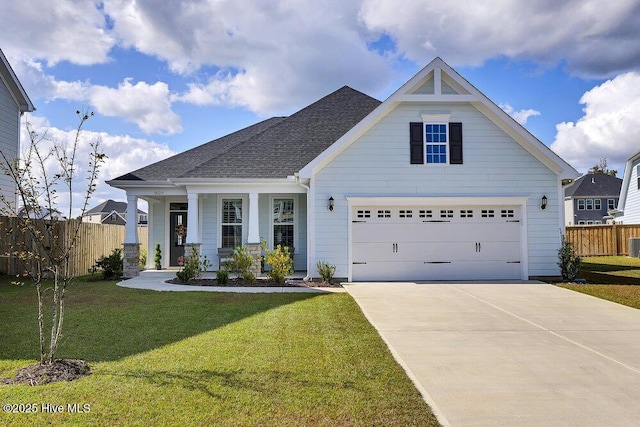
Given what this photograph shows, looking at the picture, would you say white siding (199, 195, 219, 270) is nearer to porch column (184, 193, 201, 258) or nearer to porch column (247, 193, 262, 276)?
porch column (184, 193, 201, 258)

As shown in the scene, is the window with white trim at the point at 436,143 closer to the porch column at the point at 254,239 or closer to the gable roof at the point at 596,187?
the porch column at the point at 254,239

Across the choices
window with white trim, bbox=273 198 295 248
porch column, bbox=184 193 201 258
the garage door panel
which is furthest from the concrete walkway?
window with white trim, bbox=273 198 295 248

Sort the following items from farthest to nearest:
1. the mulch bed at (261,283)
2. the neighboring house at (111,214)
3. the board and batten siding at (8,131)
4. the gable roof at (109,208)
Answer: the gable roof at (109,208) → the neighboring house at (111,214) → the board and batten siding at (8,131) → the mulch bed at (261,283)

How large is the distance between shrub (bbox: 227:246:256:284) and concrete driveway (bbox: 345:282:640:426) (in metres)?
3.85

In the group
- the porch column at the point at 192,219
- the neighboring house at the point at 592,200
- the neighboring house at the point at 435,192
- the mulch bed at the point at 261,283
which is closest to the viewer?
the mulch bed at the point at 261,283

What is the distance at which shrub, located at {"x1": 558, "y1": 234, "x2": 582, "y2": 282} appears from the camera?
13047mm

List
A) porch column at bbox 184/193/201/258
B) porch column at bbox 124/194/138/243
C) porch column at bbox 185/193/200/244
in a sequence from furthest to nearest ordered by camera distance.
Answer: porch column at bbox 124/194/138/243 → porch column at bbox 185/193/200/244 → porch column at bbox 184/193/201/258

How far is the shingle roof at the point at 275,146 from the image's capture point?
14.6m

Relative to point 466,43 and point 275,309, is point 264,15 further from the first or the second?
point 275,309

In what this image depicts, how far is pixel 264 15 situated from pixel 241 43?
147cm

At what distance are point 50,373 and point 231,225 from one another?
452 inches

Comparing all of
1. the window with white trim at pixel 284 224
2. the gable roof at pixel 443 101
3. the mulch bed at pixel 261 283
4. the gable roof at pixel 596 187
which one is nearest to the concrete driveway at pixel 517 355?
the mulch bed at pixel 261 283

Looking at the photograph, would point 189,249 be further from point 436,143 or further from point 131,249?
point 436,143

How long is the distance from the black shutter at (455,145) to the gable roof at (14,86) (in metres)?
16.2
